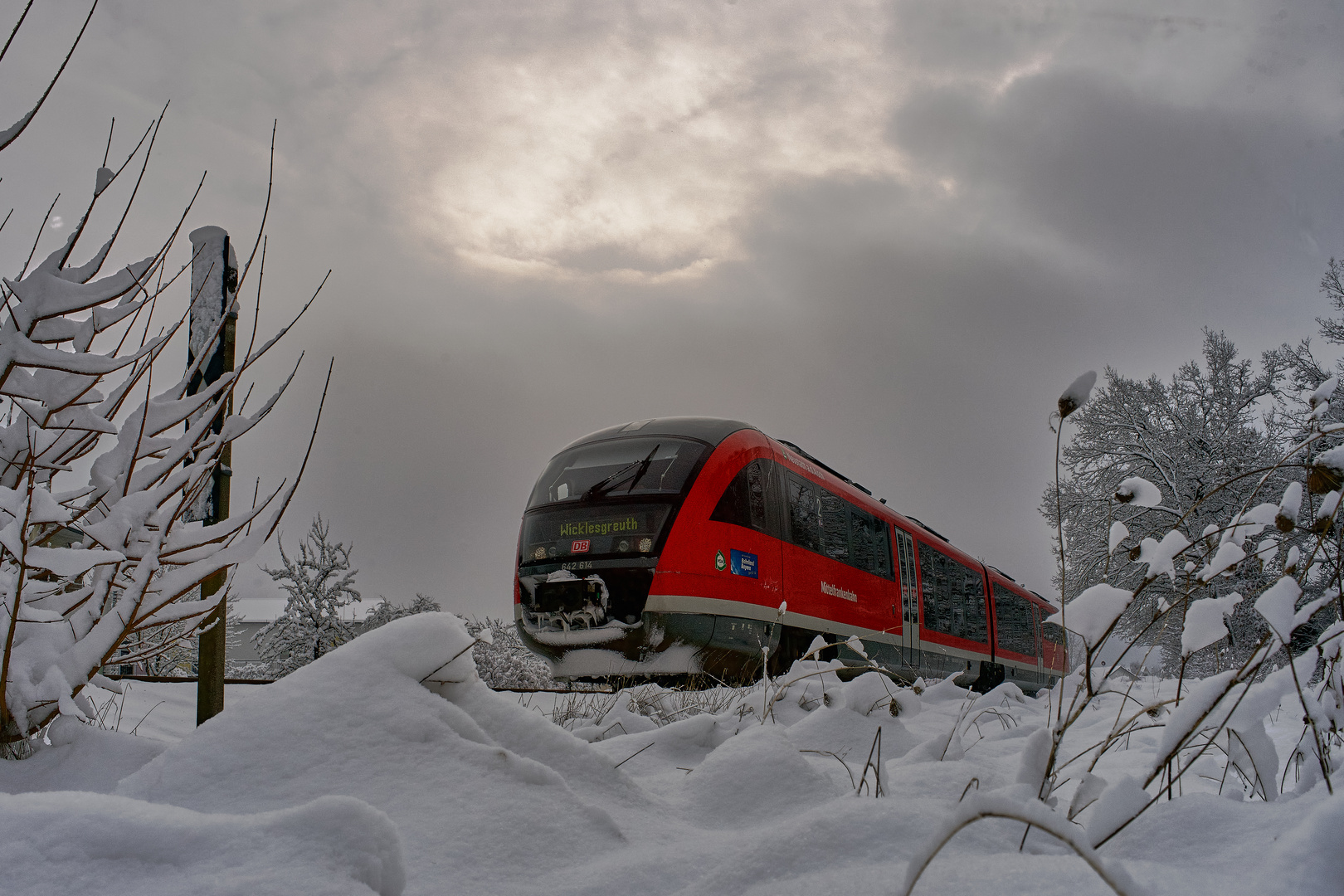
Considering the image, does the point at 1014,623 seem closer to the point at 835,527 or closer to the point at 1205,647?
the point at 835,527

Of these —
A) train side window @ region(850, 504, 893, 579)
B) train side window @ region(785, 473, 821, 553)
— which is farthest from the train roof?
train side window @ region(850, 504, 893, 579)

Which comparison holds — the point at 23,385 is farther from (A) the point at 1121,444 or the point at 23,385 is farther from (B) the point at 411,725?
(A) the point at 1121,444

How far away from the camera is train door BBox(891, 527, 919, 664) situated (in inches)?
409

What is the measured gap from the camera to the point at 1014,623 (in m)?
15.9

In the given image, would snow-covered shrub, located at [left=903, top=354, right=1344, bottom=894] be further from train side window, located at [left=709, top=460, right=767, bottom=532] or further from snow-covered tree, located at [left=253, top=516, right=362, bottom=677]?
snow-covered tree, located at [left=253, top=516, right=362, bottom=677]

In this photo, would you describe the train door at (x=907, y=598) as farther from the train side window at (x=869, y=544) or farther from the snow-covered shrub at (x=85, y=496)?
the snow-covered shrub at (x=85, y=496)

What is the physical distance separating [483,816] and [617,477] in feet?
20.9

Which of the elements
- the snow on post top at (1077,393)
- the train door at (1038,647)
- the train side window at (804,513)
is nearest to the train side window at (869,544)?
the train side window at (804,513)

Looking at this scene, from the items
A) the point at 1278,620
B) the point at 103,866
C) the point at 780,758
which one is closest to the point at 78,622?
the point at 103,866

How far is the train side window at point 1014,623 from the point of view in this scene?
14.8 meters

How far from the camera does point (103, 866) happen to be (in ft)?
3.01

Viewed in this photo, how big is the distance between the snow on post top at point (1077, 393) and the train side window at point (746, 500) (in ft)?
19.5

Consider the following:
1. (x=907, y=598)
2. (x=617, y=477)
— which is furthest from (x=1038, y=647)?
(x=617, y=477)

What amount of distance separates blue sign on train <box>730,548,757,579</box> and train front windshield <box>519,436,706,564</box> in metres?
0.85
